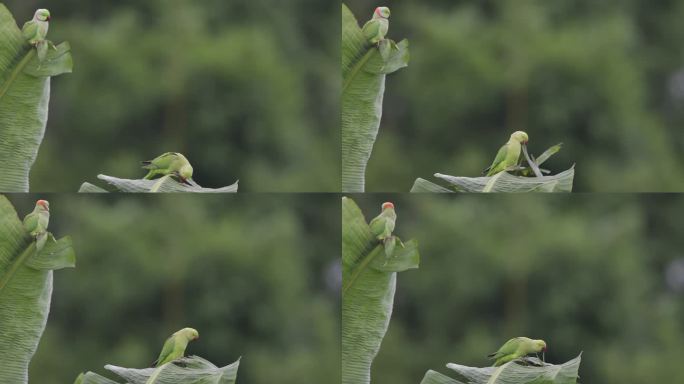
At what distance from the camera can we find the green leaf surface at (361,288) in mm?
3162

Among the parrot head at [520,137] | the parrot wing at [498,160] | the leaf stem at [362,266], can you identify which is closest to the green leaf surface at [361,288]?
the leaf stem at [362,266]

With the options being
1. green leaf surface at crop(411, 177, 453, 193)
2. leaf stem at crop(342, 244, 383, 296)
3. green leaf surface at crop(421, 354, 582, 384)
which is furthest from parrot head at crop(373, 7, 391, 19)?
green leaf surface at crop(421, 354, 582, 384)

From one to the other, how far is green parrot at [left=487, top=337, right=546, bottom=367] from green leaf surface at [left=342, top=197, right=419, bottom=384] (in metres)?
0.32

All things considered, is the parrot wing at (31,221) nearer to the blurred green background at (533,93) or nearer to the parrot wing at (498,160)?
the blurred green background at (533,93)

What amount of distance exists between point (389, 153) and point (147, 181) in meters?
0.63

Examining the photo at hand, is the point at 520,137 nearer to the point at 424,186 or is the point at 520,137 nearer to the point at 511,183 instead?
the point at 511,183

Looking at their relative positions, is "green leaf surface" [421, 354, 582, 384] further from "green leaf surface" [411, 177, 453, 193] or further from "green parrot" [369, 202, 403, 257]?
"green leaf surface" [411, 177, 453, 193]

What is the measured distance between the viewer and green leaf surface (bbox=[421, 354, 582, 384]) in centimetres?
319

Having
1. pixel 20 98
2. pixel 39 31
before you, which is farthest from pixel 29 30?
pixel 20 98

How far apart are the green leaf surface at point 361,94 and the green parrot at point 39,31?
778 mm

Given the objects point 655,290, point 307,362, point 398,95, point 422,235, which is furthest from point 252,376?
point 655,290

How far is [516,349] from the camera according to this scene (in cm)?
320

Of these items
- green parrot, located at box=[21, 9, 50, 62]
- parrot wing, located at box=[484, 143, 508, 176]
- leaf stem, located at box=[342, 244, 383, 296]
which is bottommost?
leaf stem, located at box=[342, 244, 383, 296]

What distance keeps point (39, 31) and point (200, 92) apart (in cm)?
44
